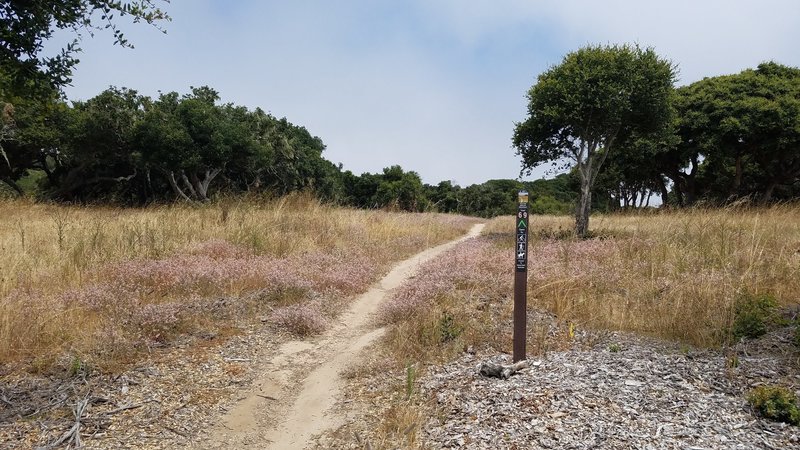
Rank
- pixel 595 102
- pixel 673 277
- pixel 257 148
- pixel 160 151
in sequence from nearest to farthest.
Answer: pixel 673 277
pixel 595 102
pixel 160 151
pixel 257 148

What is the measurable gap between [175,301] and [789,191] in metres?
42.4

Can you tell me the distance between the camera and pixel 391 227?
682 inches

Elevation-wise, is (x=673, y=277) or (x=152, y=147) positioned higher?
(x=152, y=147)

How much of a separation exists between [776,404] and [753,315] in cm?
196

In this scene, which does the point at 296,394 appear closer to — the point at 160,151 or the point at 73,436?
the point at 73,436

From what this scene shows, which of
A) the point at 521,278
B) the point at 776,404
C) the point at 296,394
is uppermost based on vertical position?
the point at 521,278

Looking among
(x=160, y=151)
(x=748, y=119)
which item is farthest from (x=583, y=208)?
(x=160, y=151)

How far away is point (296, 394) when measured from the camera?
5395 mm

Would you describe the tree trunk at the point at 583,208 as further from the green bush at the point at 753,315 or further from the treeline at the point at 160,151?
the green bush at the point at 753,315

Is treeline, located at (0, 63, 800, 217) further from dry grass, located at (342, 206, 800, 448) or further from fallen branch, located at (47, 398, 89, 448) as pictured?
fallen branch, located at (47, 398, 89, 448)

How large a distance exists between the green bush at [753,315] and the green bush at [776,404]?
1.53 meters

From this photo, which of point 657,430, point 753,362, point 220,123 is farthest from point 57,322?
point 220,123

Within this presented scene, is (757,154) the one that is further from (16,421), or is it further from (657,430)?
(16,421)

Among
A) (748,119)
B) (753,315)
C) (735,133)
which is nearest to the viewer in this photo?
(753,315)
